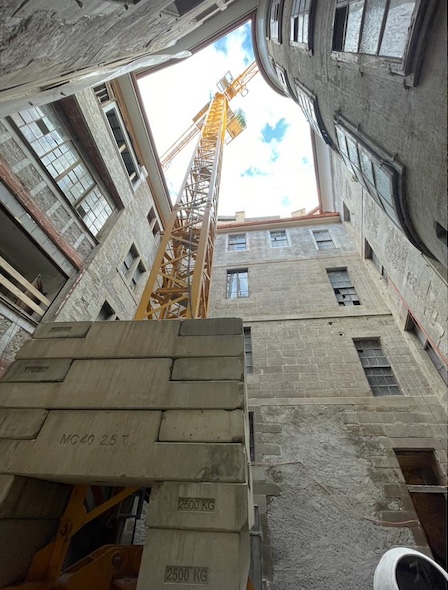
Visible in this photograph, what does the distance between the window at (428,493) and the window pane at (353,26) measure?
8.86 m

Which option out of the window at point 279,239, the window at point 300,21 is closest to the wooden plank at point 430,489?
the window at point 300,21

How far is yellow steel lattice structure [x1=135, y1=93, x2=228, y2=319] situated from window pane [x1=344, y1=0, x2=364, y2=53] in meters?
5.26

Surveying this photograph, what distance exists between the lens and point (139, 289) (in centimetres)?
1097

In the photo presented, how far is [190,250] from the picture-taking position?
28.4ft

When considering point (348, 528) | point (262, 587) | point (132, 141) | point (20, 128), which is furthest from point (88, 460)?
point (132, 141)

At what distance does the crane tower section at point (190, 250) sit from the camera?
6991 millimetres

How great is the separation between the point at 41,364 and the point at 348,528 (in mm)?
6725

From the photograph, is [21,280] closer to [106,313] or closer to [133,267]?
[106,313]

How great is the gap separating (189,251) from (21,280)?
4239 mm

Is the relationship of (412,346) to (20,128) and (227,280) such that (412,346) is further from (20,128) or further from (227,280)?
(20,128)

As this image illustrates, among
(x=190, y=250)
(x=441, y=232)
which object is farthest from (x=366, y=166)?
(x=190, y=250)

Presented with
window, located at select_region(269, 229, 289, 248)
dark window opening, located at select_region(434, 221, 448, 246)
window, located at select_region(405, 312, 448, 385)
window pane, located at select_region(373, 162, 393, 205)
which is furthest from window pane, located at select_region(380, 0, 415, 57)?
window, located at select_region(269, 229, 289, 248)

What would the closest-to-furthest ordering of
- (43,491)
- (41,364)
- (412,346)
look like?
(43,491), (41,364), (412,346)

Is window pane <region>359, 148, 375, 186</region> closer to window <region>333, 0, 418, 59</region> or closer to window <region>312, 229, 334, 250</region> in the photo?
window <region>333, 0, 418, 59</region>
